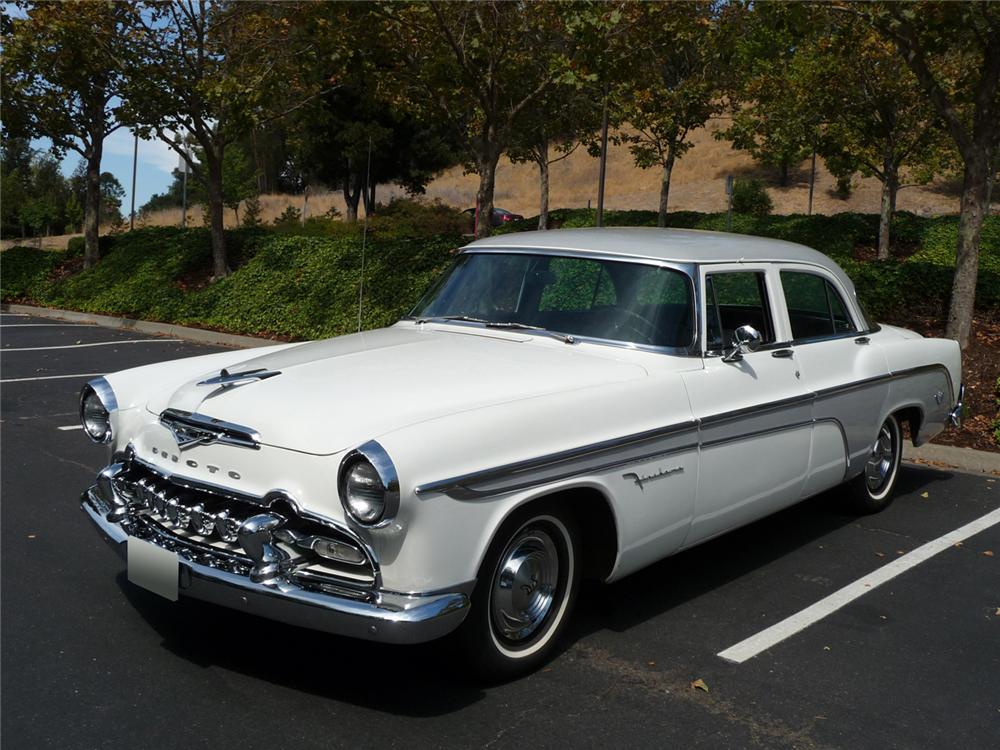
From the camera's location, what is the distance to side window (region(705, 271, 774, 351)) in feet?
15.7

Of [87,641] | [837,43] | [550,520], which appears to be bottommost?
[87,641]

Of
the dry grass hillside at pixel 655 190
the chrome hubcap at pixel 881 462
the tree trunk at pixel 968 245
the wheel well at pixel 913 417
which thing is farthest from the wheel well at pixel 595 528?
the dry grass hillside at pixel 655 190

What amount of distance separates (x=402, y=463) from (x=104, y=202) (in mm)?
61075

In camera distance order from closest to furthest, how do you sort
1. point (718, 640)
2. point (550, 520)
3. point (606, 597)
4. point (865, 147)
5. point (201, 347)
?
point (550, 520) < point (718, 640) < point (606, 597) < point (201, 347) < point (865, 147)

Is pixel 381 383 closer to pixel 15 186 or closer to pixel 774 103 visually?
pixel 774 103

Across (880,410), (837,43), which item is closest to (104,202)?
(837,43)

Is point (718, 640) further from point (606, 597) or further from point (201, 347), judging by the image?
point (201, 347)

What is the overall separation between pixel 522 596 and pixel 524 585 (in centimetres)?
4

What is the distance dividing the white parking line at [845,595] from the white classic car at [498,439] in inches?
20.3

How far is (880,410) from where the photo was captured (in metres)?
5.92

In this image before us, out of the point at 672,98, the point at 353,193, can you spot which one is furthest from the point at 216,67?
the point at 353,193

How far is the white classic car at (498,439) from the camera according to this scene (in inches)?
134

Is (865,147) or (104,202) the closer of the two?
(865,147)

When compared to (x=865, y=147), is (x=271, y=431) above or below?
below
